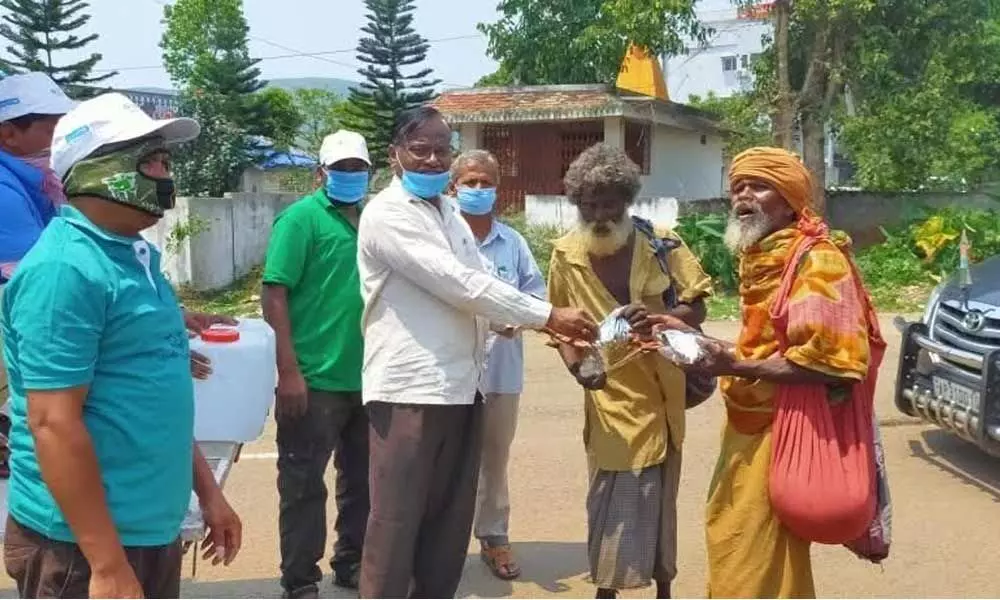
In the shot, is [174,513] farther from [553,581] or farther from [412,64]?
[412,64]

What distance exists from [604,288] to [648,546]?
37.1 inches

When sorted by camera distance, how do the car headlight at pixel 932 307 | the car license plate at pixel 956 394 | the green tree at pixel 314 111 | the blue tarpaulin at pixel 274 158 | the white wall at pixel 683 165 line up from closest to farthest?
1. the car license plate at pixel 956 394
2. the car headlight at pixel 932 307
3. the white wall at pixel 683 165
4. the blue tarpaulin at pixel 274 158
5. the green tree at pixel 314 111

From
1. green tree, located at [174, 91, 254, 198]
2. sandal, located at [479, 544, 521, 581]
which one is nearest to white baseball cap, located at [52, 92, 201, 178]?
sandal, located at [479, 544, 521, 581]

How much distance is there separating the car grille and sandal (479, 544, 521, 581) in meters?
2.63

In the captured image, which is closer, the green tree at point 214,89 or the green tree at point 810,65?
the green tree at point 810,65

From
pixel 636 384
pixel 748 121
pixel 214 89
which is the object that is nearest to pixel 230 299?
pixel 748 121

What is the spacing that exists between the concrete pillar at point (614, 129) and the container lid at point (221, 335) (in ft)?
51.3

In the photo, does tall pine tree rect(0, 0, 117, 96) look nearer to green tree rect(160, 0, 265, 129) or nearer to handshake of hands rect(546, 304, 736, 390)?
green tree rect(160, 0, 265, 129)

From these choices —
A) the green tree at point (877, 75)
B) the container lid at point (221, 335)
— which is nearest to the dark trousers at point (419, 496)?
the container lid at point (221, 335)

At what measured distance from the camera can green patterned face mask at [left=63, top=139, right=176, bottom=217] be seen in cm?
212

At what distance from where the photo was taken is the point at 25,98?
337cm

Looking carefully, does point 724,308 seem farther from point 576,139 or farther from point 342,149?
point 342,149

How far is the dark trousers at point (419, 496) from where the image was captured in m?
3.21

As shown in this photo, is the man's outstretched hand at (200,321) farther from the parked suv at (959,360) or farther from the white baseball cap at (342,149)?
the parked suv at (959,360)
